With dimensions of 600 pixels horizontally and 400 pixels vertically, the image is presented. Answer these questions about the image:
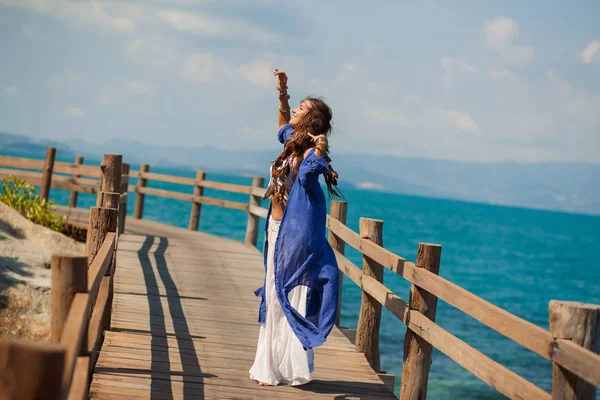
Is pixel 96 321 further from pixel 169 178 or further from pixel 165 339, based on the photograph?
pixel 169 178

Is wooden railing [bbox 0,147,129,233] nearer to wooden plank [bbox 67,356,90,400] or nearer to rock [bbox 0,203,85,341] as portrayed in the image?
rock [bbox 0,203,85,341]

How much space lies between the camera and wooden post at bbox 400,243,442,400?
5809mm

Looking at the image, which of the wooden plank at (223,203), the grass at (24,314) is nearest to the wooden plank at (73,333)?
the grass at (24,314)

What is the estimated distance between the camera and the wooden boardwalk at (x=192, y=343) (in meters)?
5.67

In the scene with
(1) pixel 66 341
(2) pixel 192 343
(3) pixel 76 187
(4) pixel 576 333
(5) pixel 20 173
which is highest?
(5) pixel 20 173

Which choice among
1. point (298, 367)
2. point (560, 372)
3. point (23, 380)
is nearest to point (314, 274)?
point (298, 367)

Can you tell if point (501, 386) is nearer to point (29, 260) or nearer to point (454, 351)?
point (454, 351)

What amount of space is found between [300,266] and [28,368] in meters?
3.30

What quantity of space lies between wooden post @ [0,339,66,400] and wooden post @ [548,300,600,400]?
2245 mm

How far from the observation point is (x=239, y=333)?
7703 mm

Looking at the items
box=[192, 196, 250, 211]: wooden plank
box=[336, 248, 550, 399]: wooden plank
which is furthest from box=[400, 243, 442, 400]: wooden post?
box=[192, 196, 250, 211]: wooden plank

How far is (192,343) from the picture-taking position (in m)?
6.99

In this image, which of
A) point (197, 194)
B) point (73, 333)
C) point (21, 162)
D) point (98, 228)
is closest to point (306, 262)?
point (98, 228)

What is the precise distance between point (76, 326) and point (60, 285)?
1.45 ft
